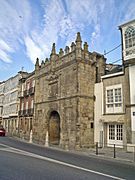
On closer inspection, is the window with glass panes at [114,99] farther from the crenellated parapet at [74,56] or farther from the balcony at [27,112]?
the balcony at [27,112]

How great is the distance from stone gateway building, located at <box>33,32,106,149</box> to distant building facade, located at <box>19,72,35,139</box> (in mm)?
6272

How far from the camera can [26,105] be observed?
114ft

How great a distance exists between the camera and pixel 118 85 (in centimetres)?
1802

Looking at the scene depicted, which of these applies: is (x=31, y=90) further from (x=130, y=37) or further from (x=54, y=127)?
(x=130, y=37)

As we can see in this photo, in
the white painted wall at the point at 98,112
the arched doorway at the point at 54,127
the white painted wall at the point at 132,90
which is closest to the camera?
the white painted wall at the point at 132,90

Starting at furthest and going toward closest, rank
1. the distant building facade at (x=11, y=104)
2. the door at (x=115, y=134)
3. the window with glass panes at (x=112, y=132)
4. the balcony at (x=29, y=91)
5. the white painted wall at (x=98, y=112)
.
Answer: the distant building facade at (x=11, y=104)
the balcony at (x=29, y=91)
the white painted wall at (x=98, y=112)
the window with glass panes at (x=112, y=132)
the door at (x=115, y=134)

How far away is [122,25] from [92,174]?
46.3 ft

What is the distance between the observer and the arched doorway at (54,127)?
77.3 feet

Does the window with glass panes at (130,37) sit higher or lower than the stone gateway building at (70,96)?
higher

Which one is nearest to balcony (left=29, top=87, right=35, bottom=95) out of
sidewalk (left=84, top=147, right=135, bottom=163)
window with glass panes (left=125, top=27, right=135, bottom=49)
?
sidewalk (left=84, top=147, right=135, bottom=163)

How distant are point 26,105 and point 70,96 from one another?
16004mm

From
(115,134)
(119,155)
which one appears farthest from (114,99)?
(119,155)

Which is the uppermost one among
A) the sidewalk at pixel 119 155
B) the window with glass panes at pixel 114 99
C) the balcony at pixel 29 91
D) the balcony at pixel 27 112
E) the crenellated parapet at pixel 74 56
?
the crenellated parapet at pixel 74 56

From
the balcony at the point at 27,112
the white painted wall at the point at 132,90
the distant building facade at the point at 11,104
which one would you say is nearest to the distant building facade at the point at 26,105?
the balcony at the point at 27,112
